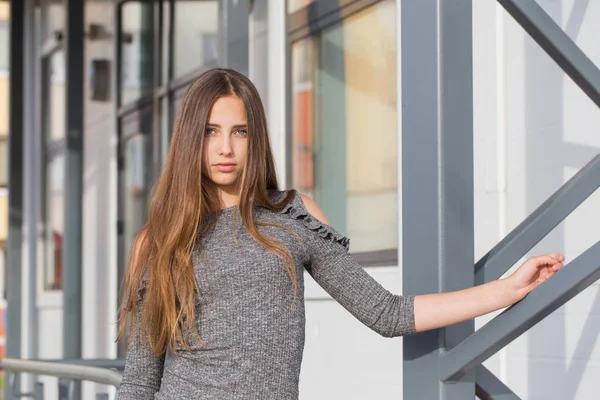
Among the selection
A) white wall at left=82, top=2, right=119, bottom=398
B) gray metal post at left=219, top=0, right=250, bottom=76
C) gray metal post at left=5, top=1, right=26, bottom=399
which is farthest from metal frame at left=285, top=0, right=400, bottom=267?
gray metal post at left=5, top=1, right=26, bottom=399

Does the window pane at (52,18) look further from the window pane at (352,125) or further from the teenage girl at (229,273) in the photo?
the teenage girl at (229,273)

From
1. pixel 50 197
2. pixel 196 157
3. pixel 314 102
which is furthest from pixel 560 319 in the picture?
pixel 50 197

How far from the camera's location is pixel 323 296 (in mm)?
3518

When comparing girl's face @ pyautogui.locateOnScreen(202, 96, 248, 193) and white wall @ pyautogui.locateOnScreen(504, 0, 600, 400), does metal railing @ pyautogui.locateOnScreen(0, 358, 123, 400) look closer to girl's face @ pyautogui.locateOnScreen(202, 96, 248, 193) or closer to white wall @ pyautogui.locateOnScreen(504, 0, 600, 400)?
Result: girl's face @ pyautogui.locateOnScreen(202, 96, 248, 193)

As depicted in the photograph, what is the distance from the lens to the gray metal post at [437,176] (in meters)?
1.78

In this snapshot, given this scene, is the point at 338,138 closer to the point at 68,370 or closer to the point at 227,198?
the point at 68,370

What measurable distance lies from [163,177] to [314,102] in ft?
6.07

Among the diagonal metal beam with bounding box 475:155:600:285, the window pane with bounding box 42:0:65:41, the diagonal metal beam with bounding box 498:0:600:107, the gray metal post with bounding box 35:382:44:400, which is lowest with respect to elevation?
the gray metal post with bounding box 35:382:44:400

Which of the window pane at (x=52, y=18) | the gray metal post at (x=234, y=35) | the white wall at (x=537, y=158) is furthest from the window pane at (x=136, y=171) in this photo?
the white wall at (x=537, y=158)

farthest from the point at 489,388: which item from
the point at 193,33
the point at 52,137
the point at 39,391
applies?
the point at 52,137

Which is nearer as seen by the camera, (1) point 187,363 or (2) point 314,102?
(1) point 187,363

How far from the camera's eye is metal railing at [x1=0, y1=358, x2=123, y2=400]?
280 cm

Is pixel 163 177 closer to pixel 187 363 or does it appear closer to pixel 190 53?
pixel 187 363

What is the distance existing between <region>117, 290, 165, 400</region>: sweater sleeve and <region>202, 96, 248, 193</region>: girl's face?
28cm
